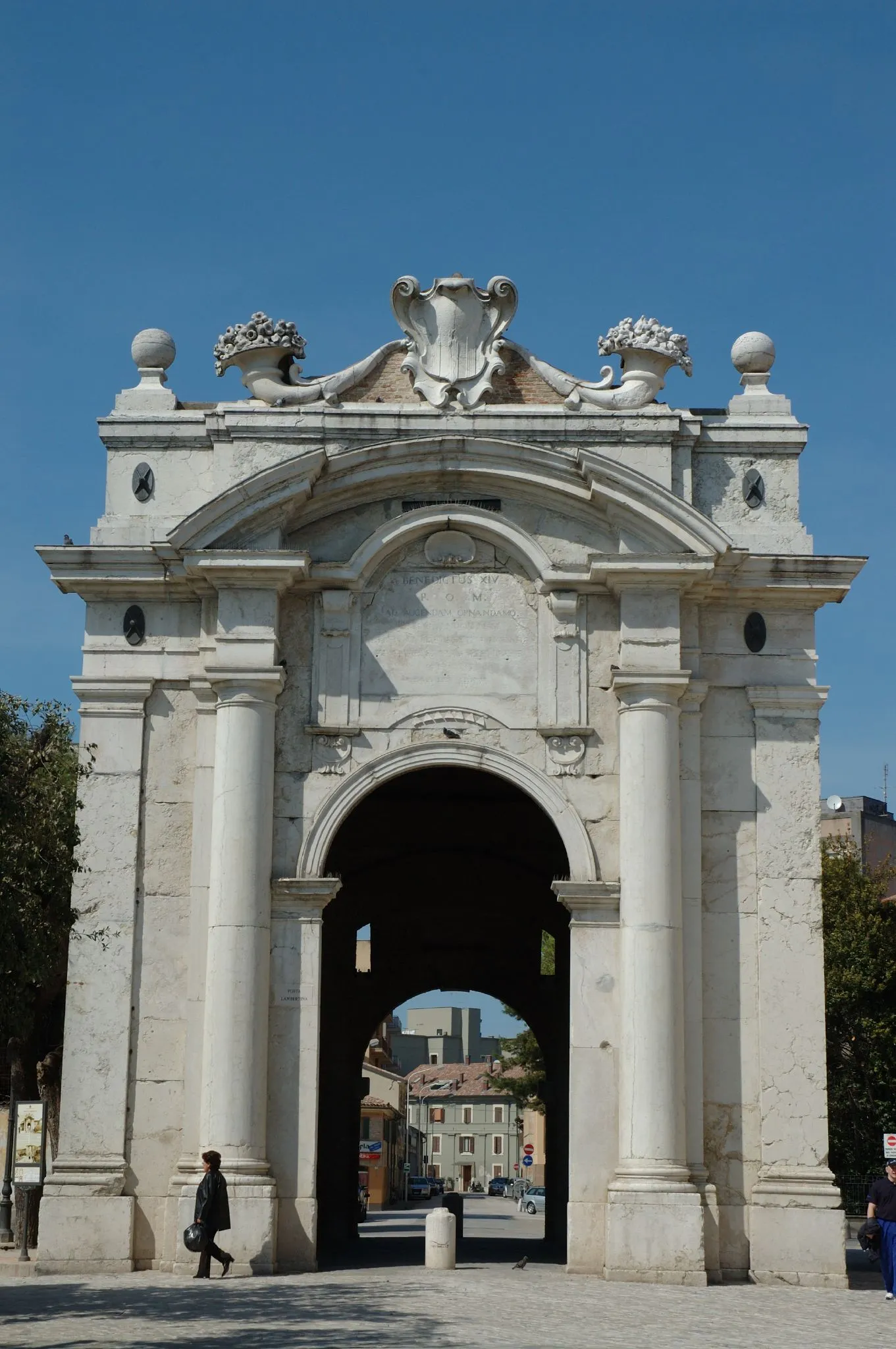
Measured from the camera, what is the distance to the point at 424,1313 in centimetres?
1688

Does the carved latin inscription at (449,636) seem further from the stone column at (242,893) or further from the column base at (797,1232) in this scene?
the column base at (797,1232)

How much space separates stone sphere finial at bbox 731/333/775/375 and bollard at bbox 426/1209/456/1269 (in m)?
10.9

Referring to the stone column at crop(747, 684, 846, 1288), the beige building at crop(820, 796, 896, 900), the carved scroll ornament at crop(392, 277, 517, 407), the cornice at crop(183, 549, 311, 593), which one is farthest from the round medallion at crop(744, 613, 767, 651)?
the beige building at crop(820, 796, 896, 900)

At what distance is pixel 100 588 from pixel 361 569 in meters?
3.17

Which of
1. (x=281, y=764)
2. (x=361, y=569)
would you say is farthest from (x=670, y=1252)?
(x=361, y=569)

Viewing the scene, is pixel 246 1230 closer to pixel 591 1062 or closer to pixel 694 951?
pixel 591 1062

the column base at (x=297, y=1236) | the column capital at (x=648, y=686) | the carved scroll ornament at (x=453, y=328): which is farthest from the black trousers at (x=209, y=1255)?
the carved scroll ornament at (x=453, y=328)

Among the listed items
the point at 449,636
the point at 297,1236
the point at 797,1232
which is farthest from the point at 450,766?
the point at 797,1232

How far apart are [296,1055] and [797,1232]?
19.4 ft

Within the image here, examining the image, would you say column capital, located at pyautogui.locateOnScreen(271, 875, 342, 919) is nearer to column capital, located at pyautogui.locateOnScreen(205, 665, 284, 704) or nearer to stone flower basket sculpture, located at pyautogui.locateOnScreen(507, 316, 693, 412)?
column capital, located at pyautogui.locateOnScreen(205, 665, 284, 704)

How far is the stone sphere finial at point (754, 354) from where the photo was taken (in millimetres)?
24031

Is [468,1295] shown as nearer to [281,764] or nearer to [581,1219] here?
[581,1219]

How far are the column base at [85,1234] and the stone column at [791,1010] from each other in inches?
274

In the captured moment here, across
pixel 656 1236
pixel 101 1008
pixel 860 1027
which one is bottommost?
pixel 656 1236
